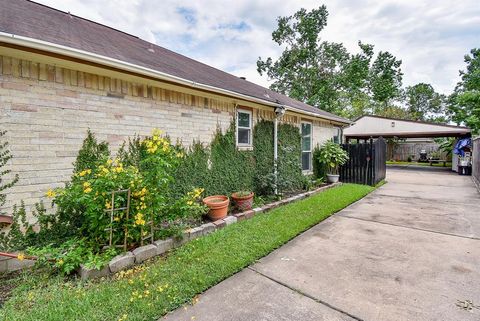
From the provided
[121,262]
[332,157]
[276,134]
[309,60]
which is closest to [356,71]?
[309,60]

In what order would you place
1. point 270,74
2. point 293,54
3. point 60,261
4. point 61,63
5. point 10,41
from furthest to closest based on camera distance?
1. point 270,74
2. point 293,54
3. point 61,63
4. point 60,261
5. point 10,41

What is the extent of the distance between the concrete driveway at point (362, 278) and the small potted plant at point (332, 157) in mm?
4220

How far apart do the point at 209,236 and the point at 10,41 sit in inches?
146

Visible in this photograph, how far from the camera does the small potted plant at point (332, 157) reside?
9047mm

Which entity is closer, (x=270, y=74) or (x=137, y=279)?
(x=137, y=279)

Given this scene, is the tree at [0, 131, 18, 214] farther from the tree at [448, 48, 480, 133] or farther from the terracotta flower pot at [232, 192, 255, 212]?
the tree at [448, 48, 480, 133]

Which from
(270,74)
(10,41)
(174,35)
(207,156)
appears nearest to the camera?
(10,41)

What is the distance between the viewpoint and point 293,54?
2238 centimetres

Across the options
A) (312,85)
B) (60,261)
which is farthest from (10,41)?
(312,85)

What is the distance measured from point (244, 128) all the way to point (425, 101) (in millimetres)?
52764

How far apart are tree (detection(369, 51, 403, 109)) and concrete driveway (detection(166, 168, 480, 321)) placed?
25.7 meters

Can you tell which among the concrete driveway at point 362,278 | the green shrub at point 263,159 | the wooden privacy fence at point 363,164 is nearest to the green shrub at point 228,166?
the green shrub at point 263,159

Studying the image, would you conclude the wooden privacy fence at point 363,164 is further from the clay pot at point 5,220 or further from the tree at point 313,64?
the tree at point 313,64

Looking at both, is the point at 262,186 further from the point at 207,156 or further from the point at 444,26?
the point at 444,26
